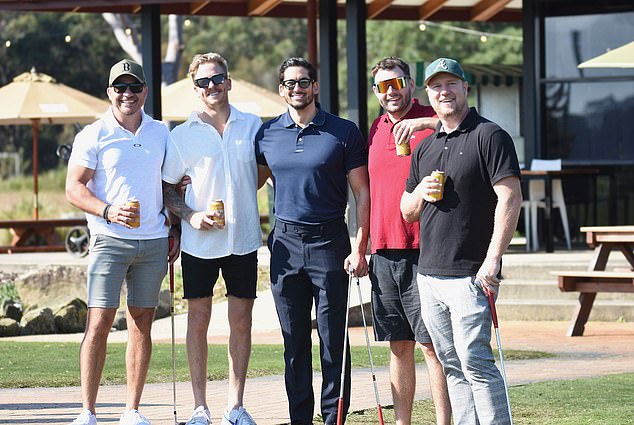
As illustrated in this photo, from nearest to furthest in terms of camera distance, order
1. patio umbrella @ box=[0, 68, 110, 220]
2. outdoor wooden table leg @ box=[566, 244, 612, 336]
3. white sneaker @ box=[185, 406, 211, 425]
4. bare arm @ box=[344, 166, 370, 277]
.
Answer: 1. bare arm @ box=[344, 166, 370, 277]
2. white sneaker @ box=[185, 406, 211, 425]
3. outdoor wooden table leg @ box=[566, 244, 612, 336]
4. patio umbrella @ box=[0, 68, 110, 220]

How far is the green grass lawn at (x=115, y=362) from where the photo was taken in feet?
33.2

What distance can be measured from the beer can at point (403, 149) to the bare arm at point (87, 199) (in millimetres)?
1540

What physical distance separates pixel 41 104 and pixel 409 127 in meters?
16.5

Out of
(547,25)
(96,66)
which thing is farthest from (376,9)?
(96,66)

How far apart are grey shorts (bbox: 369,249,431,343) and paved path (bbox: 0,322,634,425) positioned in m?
1.29

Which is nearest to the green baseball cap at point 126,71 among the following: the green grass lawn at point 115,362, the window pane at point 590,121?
the green grass lawn at point 115,362

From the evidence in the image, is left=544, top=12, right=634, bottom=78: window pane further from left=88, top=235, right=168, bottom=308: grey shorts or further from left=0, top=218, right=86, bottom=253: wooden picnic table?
left=88, top=235, right=168, bottom=308: grey shorts

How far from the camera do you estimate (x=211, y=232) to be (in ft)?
24.9

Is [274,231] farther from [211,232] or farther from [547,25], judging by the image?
[547,25]

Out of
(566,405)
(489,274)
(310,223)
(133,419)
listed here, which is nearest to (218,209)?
(310,223)

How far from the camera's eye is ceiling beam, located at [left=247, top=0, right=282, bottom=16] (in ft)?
59.6

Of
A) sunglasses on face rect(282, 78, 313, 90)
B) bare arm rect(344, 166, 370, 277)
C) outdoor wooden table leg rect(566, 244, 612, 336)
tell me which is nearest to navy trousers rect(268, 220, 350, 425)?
bare arm rect(344, 166, 370, 277)

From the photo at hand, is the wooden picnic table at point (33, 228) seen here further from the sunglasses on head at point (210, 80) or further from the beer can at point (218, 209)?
the beer can at point (218, 209)

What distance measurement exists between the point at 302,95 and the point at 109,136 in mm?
1131
